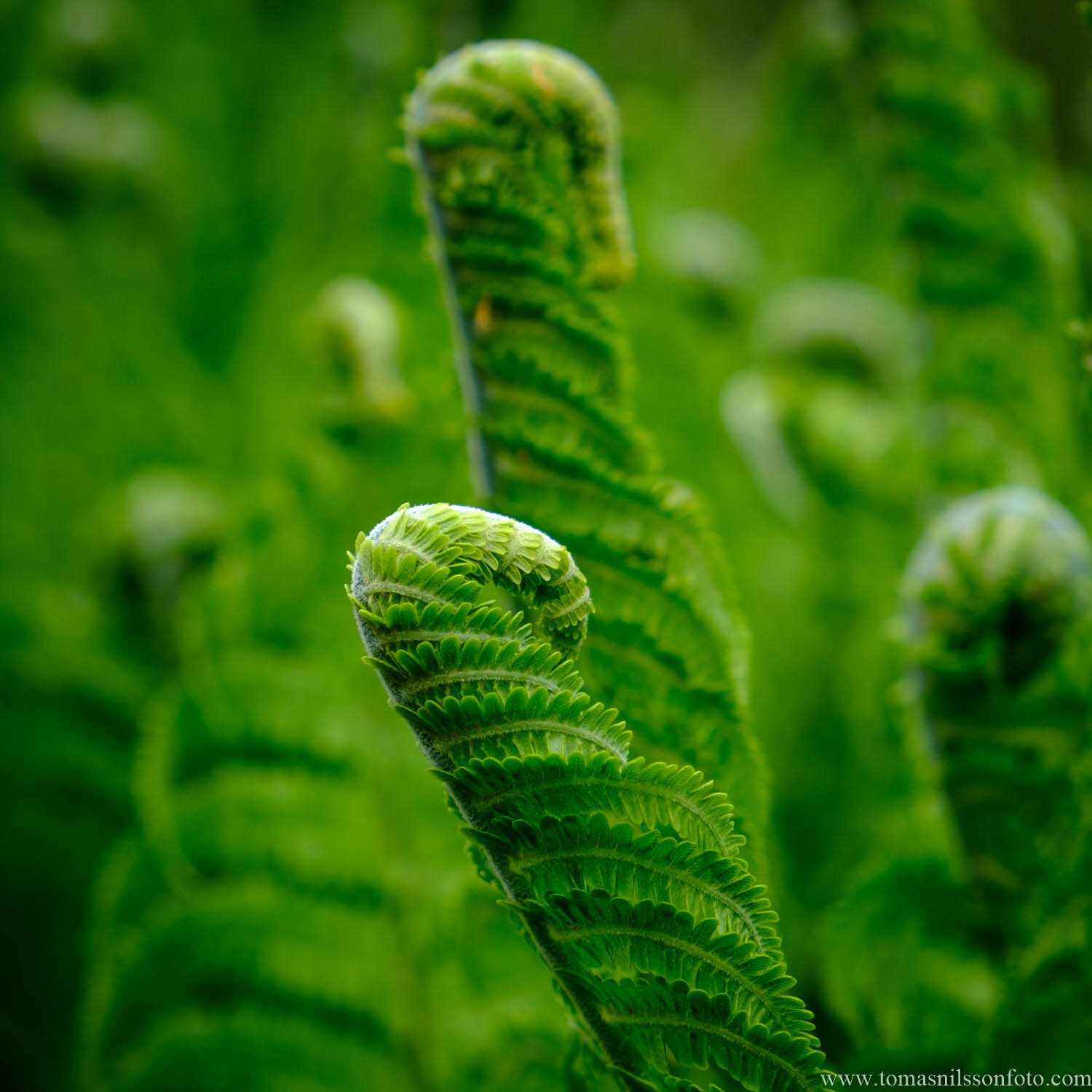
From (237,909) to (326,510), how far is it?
44 cm

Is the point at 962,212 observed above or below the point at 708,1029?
above

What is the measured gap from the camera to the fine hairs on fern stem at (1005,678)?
0.75 meters

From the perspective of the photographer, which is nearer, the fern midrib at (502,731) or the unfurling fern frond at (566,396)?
the fern midrib at (502,731)

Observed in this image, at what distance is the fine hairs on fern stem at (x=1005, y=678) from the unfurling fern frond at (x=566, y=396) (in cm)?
19

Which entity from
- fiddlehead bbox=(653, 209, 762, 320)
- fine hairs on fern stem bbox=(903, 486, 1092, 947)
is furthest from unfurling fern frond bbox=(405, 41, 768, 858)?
fiddlehead bbox=(653, 209, 762, 320)

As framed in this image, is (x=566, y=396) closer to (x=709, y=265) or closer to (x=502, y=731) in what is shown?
(x=502, y=731)

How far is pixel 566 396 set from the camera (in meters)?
0.65

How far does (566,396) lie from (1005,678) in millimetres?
392

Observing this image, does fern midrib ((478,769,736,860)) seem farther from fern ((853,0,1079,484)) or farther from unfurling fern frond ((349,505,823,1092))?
fern ((853,0,1079,484))

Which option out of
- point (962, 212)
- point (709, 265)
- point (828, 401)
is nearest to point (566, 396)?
point (962, 212)

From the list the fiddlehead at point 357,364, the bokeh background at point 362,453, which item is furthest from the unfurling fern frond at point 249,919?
the fiddlehead at point 357,364

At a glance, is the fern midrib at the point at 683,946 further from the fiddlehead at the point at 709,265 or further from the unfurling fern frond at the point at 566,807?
the fiddlehead at the point at 709,265

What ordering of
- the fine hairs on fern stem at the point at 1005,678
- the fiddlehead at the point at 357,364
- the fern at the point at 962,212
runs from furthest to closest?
the fern at the point at 962,212 → the fiddlehead at the point at 357,364 → the fine hairs on fern stem at the point at 1005,678

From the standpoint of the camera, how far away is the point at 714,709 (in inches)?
24.8
